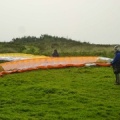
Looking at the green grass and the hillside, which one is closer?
the green grass

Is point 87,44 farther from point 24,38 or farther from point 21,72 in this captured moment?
point 21,72

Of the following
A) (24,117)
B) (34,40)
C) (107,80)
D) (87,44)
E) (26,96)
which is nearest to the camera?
(24,117)

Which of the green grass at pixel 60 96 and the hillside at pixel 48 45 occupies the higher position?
the hillside at pixel 48 45

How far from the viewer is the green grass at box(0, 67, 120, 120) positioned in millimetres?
17625

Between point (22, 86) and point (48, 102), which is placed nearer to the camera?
point (48, 102)

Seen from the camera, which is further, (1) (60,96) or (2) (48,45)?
(2) (48,45)

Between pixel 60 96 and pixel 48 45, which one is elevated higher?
pixel 48 45

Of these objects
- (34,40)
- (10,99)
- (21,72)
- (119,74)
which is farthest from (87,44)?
(10,99)

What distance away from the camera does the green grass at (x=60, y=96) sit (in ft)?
57.8

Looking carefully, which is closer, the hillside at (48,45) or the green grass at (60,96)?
the green grass at (60,96)

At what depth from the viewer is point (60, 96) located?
2112 cm

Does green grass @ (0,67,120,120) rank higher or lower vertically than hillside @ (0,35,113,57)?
lower

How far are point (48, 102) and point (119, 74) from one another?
5.87m

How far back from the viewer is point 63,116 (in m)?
17.2
